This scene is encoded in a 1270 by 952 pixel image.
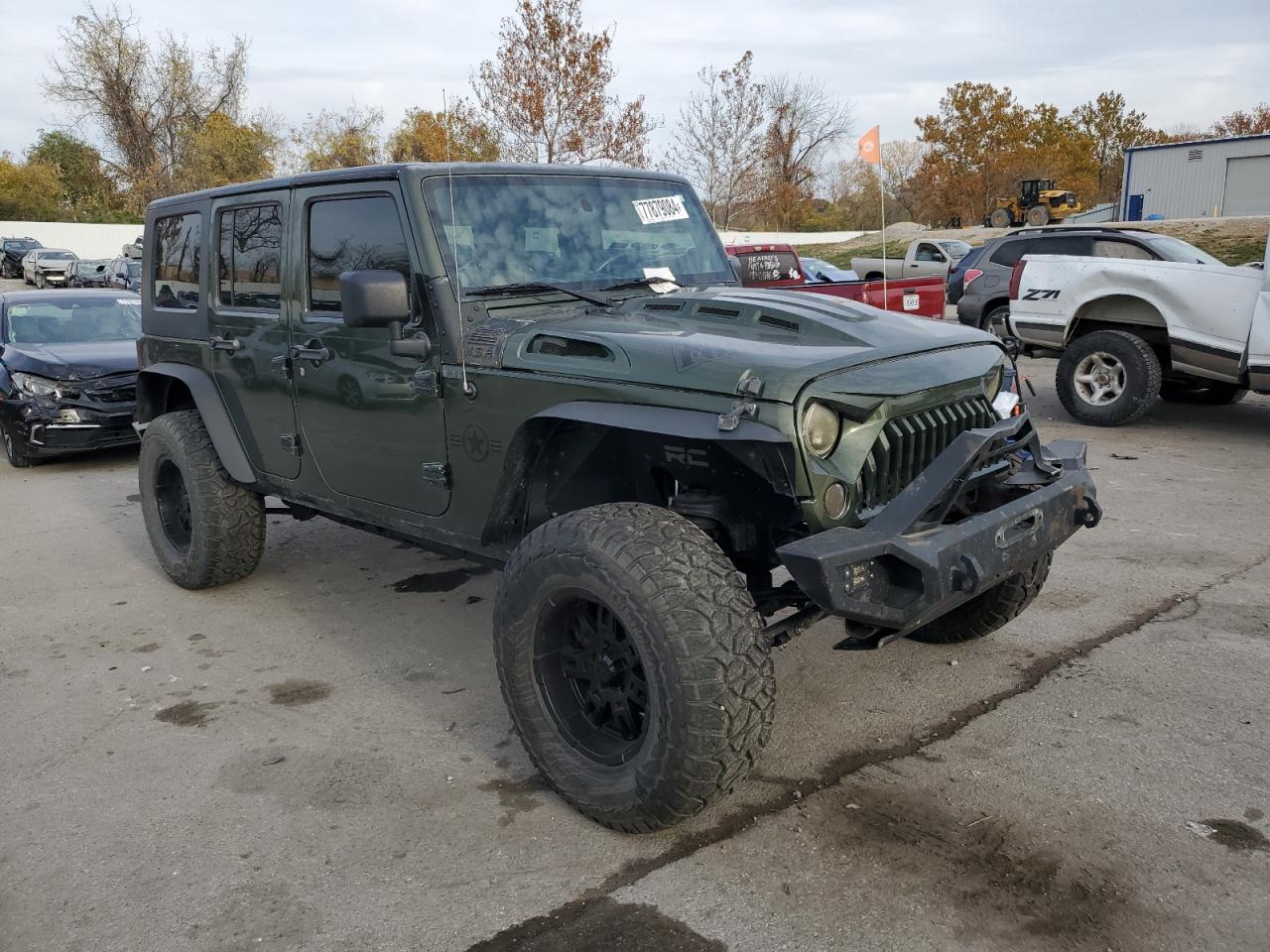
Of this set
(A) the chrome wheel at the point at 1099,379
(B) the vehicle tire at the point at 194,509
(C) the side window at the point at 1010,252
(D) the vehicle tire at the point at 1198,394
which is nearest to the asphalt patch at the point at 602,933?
(B) the vehicle tire at the point at 194,509

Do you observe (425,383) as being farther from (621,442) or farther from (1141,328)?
(1141,328)

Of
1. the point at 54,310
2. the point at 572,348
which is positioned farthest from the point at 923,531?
the point at 54,310

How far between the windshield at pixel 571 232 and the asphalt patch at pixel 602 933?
83.0 inches

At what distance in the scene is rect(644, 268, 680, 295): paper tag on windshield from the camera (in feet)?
13.5

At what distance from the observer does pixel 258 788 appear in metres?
3.41

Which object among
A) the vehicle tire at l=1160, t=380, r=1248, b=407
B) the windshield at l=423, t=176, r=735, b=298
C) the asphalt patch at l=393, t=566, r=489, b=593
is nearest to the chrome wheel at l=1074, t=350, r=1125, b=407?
the vehicle tire at l=1160, t=380, r=1248, b=407

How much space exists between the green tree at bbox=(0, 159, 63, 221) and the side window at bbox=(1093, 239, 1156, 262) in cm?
5202

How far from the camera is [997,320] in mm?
13055

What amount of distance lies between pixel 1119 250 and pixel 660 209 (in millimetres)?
9241

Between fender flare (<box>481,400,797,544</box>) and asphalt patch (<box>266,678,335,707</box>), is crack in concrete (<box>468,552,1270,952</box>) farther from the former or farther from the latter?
asphalt patch (<box>266,678,335,707</box>)

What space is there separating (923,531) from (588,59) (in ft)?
84.6

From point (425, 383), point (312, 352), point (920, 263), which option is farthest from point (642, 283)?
point (920, 263)

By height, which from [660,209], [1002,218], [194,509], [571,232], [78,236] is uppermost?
[1002,218]

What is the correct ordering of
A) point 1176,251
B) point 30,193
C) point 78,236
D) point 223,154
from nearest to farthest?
1. point 1176,251
2. point 78,236
3. point 223,154
4. point 30,193
